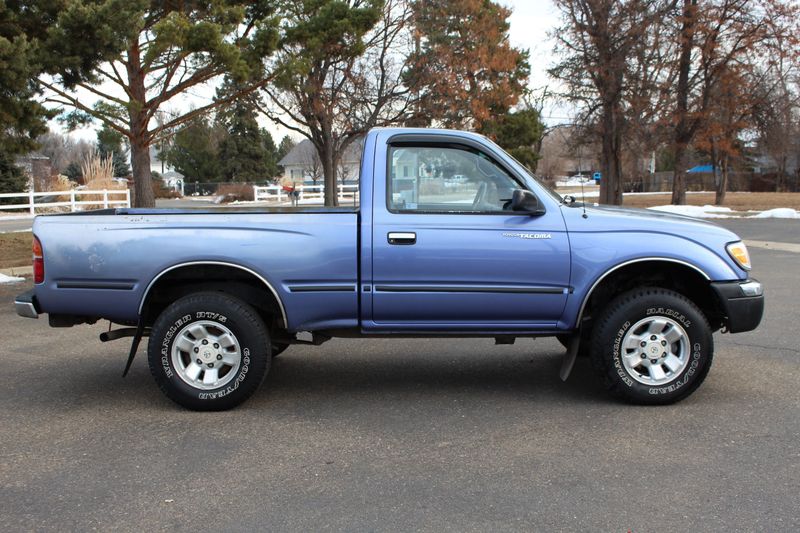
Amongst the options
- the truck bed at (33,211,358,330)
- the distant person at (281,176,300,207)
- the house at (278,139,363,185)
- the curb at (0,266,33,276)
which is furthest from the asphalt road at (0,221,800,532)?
the house at (278,139,363,185)

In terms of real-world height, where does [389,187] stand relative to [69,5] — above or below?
below

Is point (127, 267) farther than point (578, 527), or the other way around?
point (127, 267)

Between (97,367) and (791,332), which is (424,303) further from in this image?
(791,332)

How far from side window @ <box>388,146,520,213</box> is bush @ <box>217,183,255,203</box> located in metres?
40.9

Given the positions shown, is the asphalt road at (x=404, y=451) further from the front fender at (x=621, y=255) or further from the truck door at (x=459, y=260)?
the front fender at (x=621, y=255)

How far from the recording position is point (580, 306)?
489 centimetres

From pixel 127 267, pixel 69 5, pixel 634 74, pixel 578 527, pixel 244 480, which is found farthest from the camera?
pixel 634 74

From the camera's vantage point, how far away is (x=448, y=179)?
16.6ft

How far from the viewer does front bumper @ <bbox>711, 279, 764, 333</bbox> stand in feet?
16.0

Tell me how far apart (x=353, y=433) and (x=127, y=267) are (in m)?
1.95

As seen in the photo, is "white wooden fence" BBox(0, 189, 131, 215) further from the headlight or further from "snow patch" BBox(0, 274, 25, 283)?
the headlight

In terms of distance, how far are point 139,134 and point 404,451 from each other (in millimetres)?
12450

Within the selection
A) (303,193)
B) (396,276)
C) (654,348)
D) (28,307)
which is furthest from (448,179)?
(303,193)

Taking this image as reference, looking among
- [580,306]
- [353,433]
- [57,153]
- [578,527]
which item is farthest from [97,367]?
[57,153]
